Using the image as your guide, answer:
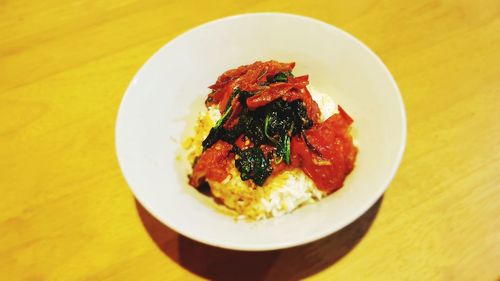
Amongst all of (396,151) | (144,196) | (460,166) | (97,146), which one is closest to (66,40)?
(97,146)

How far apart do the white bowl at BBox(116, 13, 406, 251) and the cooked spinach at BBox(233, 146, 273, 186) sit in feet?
0.57

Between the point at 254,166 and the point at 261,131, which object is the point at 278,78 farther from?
the point at 254,166

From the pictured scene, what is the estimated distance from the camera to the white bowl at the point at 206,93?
1.35m

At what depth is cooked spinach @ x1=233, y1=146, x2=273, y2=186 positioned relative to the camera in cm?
154

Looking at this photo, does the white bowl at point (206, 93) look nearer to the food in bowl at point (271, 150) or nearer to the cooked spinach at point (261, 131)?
the food in bowl at point (271, 150)

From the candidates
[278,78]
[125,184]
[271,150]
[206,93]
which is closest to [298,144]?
[271,150]

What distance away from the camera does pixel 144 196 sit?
138 cm

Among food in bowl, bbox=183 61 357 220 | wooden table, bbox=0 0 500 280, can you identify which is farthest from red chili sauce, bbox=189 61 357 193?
wooden table, bbox=0 0 500 280

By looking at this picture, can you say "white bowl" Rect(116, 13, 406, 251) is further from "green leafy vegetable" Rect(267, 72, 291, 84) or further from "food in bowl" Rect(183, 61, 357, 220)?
"green leafy vegetable" Rect(267, 72, 291, 84)

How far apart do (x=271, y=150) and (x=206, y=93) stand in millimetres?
512

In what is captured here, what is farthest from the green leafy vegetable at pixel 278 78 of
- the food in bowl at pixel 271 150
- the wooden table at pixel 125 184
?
the wooden table at pixel 125 184

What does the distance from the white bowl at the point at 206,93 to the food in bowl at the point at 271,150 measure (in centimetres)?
6

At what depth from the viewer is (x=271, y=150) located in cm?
159

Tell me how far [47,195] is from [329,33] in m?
1.48
